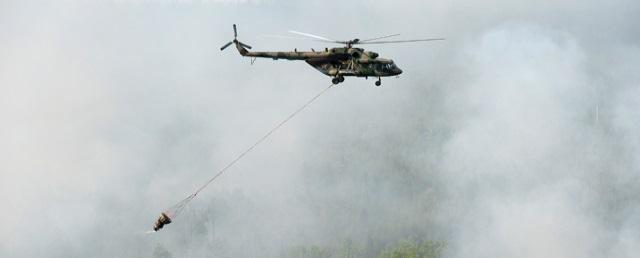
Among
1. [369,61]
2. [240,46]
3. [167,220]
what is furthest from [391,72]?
[167,220]

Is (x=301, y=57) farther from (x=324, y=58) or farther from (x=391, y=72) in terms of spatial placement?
(x=391, y=72)

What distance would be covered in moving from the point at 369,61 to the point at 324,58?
4930mm

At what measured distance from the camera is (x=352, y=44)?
95625mm

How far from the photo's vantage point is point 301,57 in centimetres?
9831

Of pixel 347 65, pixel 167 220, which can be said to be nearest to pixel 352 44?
pixel 347 65

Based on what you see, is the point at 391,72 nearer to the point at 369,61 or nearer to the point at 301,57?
the point at 369,61

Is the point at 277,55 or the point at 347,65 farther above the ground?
the point at 277,55

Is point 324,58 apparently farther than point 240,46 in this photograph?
No

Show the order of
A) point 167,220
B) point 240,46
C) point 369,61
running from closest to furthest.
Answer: point 167,220 → point 369,61 → point 240,46

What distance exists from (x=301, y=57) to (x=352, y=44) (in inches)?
238

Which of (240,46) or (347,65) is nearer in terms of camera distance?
(347,65)

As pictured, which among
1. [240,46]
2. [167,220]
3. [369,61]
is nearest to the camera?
[167,220]

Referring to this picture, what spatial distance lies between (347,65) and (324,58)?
2.60 meters

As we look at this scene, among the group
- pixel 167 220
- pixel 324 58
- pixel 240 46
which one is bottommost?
pixel 167 220
